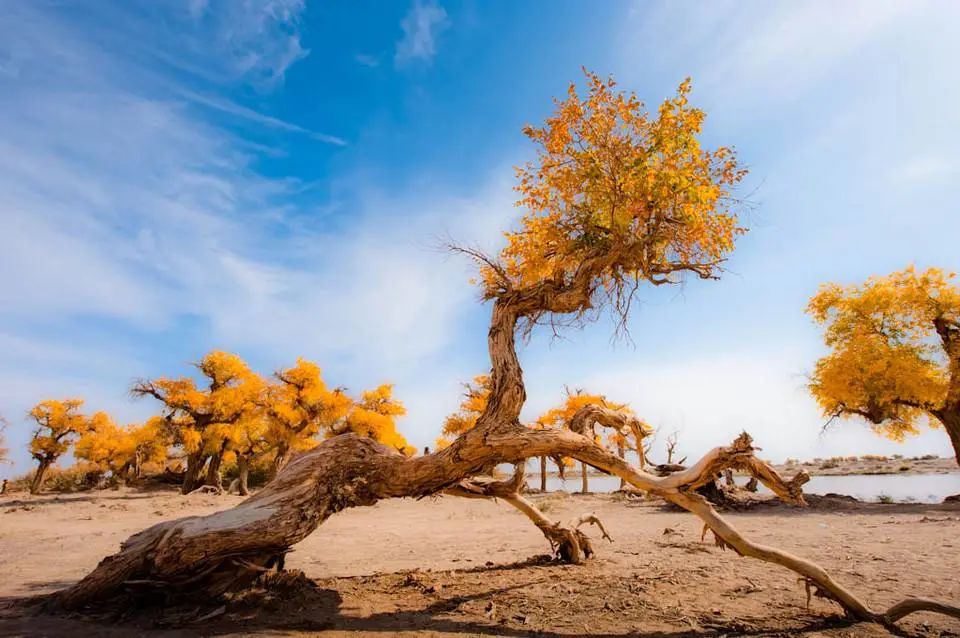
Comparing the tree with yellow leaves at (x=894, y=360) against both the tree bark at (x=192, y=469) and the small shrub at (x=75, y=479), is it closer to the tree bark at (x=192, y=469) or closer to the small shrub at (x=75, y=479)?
the tree bark at (x=192, y=469)

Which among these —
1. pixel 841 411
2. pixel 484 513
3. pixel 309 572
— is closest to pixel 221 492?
pixel 484 513

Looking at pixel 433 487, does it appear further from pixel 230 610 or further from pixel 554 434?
pixel 230 610

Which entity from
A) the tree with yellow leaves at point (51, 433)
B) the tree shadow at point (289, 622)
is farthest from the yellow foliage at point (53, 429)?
the tree shadow at point (289, 622)

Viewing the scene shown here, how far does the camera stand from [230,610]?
5.75 metres

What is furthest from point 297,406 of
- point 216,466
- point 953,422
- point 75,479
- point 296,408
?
point 953,422

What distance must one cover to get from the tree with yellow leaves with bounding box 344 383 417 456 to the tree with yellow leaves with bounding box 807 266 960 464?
25650 mm

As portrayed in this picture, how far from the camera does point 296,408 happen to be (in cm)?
3112

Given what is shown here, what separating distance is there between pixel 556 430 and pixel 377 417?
93.5 ft

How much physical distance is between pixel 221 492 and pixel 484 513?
18636 millimetres

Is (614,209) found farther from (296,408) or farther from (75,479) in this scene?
(75,479)

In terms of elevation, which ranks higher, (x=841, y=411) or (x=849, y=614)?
(x=841, y=411)

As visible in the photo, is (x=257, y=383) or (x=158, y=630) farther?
(x=257, y=383)

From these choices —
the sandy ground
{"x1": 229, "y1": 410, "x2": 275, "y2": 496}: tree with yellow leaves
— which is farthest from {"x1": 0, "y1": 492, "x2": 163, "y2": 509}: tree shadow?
the sandy ground

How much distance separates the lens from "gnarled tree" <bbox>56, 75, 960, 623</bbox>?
573cm
